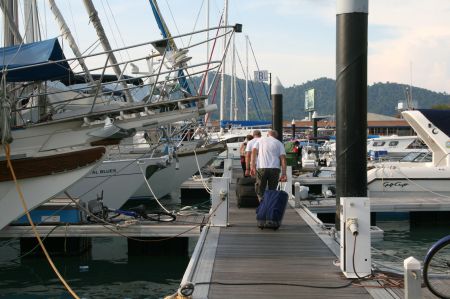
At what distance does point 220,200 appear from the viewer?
10.0 meters

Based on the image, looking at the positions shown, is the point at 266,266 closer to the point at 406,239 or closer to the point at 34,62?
the point at 34,62

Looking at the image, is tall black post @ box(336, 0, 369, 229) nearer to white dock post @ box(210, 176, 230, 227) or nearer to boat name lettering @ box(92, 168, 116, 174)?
white dock post @ box(210, 176, 230, 227)

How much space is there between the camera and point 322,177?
2241cm

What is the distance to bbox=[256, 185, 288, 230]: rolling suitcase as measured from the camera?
32.1 feet

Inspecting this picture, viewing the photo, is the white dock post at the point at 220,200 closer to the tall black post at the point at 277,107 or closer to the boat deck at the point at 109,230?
the boat deck at the point at 109,230

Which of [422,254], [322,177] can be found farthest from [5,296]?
[322,177]

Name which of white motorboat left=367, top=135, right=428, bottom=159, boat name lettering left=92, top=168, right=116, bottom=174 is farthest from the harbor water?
white motorboat left=367, top=135, right=428, bottom=159

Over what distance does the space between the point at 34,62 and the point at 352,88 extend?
5.63m

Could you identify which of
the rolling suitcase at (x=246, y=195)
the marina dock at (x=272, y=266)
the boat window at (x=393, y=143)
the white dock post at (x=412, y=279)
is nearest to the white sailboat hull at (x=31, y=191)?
the marina dock at (x=272, y=266)

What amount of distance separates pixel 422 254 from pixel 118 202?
796 cm

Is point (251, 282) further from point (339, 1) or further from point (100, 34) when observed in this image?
point (100, 34)

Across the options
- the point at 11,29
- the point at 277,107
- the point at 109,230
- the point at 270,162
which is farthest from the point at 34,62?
the point at 277,107

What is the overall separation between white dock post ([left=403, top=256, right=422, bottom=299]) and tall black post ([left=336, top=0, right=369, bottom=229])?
2751 millimetres

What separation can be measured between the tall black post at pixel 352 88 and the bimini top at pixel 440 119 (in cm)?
1088
